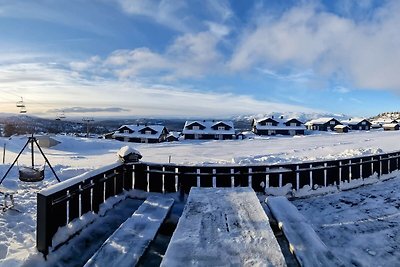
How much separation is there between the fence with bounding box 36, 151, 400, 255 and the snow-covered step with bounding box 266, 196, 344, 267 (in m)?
1.86

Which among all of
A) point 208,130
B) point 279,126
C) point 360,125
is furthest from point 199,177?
point 360,125

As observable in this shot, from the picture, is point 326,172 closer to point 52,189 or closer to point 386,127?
point 52,189

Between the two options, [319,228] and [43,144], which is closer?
[319,228]

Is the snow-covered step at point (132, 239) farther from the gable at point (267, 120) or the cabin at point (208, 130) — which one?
the gable at point (267, 120)

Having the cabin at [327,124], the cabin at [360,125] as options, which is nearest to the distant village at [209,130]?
the cabin at [327,124]

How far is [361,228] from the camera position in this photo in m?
5.91

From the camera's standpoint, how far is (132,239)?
440 centimetres

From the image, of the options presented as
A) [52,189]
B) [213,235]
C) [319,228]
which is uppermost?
[52,189]

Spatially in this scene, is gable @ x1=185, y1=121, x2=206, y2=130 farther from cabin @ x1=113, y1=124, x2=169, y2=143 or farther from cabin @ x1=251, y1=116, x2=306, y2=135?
cabin @ x1=251, y1=116, x2=306, y2=135

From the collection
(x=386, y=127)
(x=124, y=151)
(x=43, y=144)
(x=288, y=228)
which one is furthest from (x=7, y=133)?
(x=386, y=127)

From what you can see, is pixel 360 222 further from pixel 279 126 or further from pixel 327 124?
pixel 327 124

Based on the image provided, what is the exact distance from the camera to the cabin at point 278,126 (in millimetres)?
71938

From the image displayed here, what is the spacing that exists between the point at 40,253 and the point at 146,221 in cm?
155

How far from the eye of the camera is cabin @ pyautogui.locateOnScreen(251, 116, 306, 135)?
7194 centimetres
